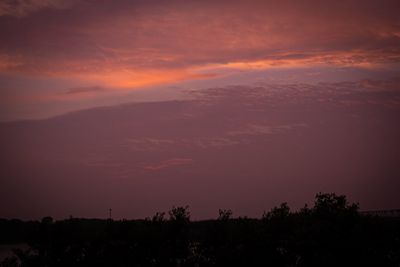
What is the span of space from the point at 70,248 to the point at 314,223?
18368 millimetres

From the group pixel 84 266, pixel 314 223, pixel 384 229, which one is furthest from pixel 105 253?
pixel 384 229

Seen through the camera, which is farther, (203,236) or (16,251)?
(203,236)

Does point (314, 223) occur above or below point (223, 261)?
above

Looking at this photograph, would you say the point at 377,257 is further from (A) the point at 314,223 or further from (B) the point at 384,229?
(A) the point at 314,223

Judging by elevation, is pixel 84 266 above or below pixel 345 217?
below

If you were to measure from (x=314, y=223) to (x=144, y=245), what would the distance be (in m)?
12.9

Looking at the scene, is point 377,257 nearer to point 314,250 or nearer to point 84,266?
point 314,250

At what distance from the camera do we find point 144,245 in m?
34.4

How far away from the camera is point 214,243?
36156 mm

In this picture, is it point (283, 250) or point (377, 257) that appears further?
point (283, 250)

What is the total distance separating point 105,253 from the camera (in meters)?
34.8

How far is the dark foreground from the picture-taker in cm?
3328

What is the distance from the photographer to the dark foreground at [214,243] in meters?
33.3

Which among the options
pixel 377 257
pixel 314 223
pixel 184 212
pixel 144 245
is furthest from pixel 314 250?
pixel 144 245
